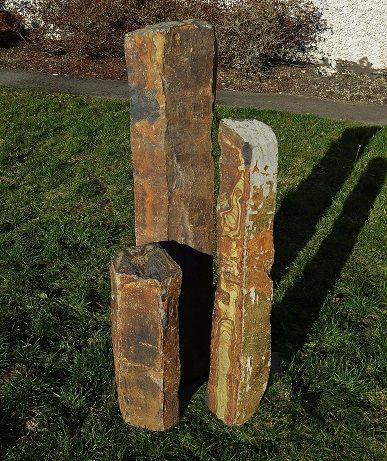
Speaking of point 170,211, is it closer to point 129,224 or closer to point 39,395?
point 39,395

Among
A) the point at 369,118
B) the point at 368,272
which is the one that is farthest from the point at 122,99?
the point at 368,272

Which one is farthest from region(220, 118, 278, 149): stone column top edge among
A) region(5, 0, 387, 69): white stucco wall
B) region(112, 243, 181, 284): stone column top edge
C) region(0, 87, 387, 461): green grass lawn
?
region(5, 0, 387, 69): white stucco wall

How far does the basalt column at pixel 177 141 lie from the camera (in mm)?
2836

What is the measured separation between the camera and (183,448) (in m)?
3.20

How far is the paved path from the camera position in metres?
9.16

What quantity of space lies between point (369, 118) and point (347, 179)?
8.67 feet

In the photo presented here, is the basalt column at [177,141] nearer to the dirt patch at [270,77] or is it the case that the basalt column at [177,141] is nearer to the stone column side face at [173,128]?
the stone column side face at [173,128]

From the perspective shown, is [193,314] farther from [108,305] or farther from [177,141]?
[108,305]

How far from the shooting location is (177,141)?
117 inches

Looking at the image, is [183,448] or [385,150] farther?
[385,150]

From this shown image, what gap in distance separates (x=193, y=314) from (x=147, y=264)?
0.73m

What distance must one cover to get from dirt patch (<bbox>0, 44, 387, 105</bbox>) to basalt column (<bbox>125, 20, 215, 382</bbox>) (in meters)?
7.47

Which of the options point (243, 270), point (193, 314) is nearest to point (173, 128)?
point (243, 270)

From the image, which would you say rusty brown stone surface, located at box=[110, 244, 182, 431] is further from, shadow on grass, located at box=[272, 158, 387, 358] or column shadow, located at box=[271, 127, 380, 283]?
column shadow, located at box=[271, 127, 380, 283]
